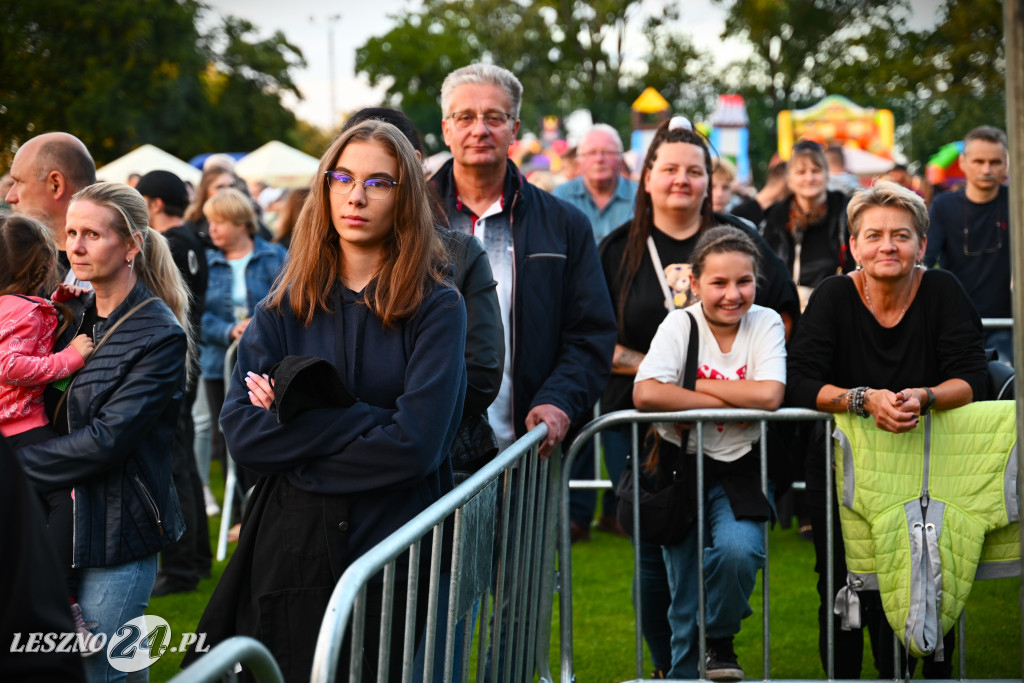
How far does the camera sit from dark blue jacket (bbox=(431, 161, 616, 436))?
4195 millimetres

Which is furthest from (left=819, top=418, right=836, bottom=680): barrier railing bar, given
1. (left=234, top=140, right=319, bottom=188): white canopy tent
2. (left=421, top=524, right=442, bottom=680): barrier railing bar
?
(left=234, top=140, right=319, bottom=188): white canopy tent

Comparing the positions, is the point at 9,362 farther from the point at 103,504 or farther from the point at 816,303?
the point at 816,303

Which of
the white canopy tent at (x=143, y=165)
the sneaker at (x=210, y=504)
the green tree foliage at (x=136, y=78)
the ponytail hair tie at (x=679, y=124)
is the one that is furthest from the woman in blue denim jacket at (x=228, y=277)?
the green tree foliage at (x=136, y=78)

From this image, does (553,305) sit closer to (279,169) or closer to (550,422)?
(550,422)

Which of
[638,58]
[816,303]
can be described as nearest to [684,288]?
[816,303]

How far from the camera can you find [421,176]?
321 centimetres

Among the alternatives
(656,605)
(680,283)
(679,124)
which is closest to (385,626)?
(656,605)

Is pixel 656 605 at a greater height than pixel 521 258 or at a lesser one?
lesser

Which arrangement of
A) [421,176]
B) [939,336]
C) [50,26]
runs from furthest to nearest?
1. [50,26]
2. [939,336]
3. [421,176]

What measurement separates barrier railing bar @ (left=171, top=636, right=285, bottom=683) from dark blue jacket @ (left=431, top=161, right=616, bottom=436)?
229 centimetres

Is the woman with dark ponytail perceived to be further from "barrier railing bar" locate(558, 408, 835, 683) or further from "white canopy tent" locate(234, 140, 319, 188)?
"white canopy tent" locate(234, 140, 319, 188)

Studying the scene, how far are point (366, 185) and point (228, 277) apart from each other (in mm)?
4915

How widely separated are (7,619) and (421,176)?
2.04 meters

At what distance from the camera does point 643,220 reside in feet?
17.5
